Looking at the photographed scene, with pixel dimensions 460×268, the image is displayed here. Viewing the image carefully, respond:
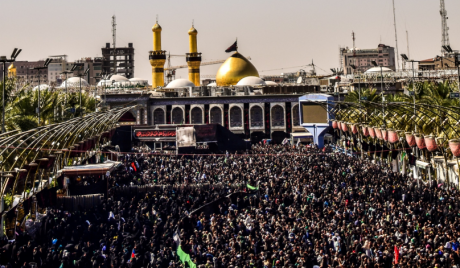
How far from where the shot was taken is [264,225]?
69.6 ft

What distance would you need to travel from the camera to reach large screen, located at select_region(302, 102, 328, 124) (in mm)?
52219

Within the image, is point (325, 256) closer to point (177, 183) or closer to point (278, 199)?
point (278, 199)

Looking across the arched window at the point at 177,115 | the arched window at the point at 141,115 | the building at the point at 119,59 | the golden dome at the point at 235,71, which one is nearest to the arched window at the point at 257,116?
the arched window at the point at 177,115

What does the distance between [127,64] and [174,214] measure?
108 meters

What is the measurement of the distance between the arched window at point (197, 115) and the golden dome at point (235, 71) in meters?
8.43

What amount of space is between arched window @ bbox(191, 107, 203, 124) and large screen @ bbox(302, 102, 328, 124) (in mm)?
14591

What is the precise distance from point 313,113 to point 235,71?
67.4 feet

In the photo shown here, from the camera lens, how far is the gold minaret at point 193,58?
76000mm

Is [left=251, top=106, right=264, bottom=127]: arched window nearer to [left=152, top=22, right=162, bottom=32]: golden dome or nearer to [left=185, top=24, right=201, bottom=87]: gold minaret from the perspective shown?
[left=185, top=24, right=201, bottom=87]: gold minaret

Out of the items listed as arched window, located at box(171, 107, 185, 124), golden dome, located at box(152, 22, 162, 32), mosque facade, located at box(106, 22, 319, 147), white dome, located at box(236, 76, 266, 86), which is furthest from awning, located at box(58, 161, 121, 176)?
golden dome, located at box(152, 22, 162, 32)

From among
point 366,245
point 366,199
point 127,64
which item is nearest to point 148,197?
point 366,199

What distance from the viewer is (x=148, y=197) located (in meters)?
Result: 27.1

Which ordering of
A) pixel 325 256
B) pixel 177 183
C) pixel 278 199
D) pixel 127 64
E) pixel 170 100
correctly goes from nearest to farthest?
pixel 325 256, pixel 278 199, pixel 177 183, pixel 170 100, pixel 127 64

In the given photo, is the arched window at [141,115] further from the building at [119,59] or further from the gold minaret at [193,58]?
the building at [119,59]
